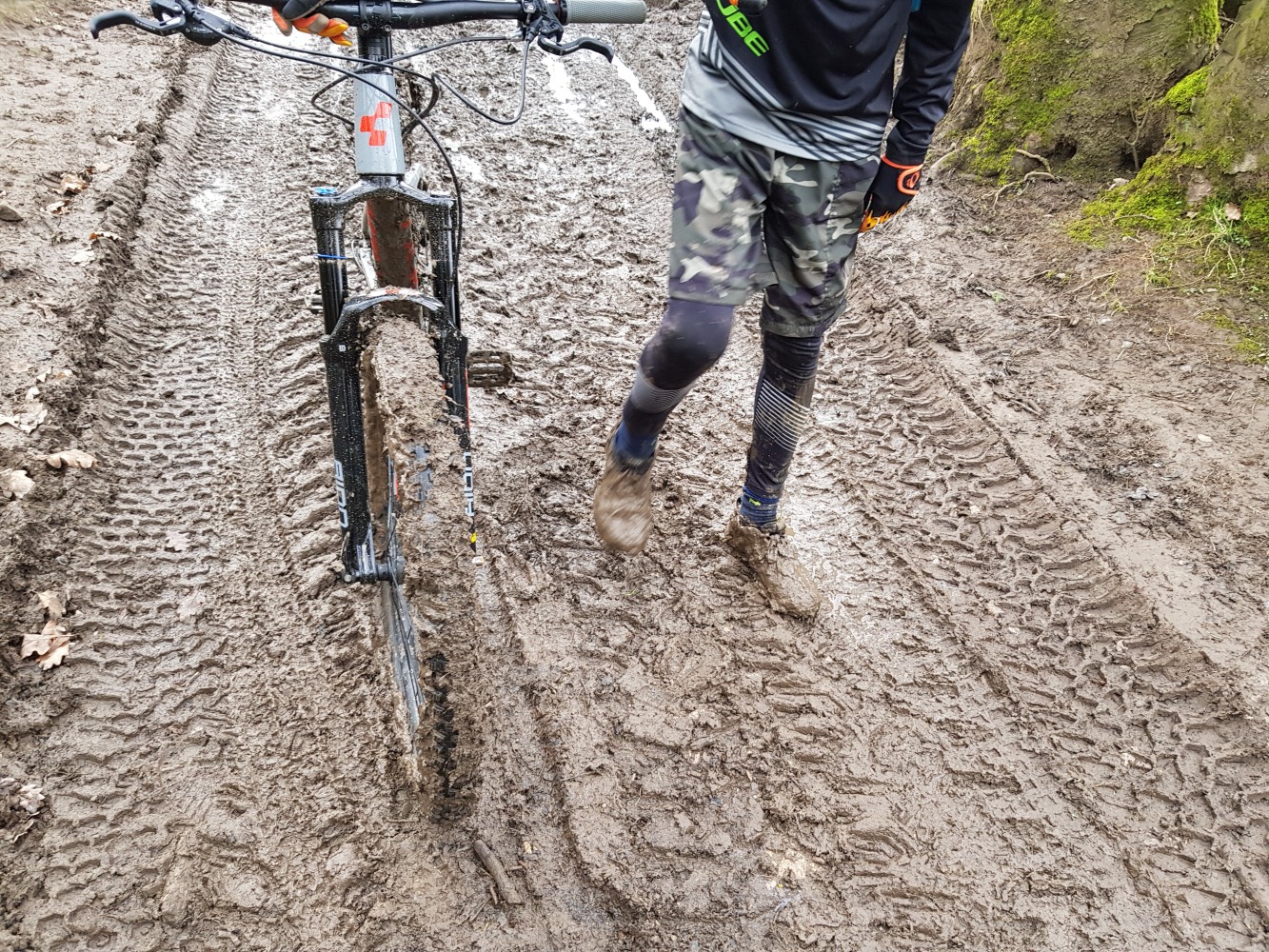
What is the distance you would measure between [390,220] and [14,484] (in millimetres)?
1665

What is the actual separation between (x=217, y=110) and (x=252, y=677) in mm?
4560

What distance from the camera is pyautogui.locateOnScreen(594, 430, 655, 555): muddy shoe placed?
2576 millimetres

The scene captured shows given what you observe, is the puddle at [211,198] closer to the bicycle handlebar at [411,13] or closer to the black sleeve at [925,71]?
the bicycle handlebar at [411,13]

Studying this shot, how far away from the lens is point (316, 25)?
6.12ft

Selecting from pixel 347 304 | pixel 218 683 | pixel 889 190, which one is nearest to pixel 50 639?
pixel 218 683

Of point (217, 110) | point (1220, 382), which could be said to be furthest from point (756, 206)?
point (217, 110)

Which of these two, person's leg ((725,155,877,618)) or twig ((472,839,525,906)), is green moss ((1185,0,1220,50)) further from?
twig ((472,839,525,906))

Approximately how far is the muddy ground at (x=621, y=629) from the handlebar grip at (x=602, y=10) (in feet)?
2.96

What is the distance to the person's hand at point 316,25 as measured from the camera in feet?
5.85

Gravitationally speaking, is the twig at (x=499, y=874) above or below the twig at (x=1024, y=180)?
below

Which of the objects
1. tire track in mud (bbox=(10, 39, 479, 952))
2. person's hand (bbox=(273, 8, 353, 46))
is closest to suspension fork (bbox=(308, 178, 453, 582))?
person's hand (bbox=(273, 8, 353, 46))

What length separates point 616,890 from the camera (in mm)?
2004

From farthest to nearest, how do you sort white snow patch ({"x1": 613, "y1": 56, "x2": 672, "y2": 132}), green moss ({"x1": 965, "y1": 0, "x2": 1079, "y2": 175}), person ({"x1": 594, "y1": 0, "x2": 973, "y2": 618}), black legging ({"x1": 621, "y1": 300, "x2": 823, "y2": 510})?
1. white snow patch ({"x1": 613, "y1": 56, "x2": 672, "y2": 132})
2. green moss ({"x1": 965, "y1": 0, "x2": 1079, "y2": 175})
3. black legging ({"x1": 621, "y1": 300, "x2": 823, "y2": 510})
4. person ({"x1": 594, "y1": 0, "x2": 973, "y2": 618})

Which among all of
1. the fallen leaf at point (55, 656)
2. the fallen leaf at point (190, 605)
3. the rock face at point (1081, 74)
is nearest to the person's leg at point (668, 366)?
the fallen leaf at point (190, 605)
